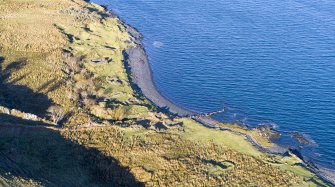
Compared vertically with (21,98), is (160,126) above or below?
above

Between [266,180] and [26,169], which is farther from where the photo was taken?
[266,180]

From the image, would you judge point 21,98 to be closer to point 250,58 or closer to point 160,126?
point 160,126

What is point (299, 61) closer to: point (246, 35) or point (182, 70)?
point (246, 35)

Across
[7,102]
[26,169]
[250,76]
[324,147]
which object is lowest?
[26,169]

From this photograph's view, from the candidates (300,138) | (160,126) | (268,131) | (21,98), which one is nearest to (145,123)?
(160,126)

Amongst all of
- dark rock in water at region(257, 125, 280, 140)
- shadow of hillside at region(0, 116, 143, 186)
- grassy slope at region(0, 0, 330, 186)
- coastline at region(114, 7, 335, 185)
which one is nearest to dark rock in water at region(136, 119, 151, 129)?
grassy slope at region(0, 0, 330, 186)

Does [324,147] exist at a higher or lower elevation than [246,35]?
lower

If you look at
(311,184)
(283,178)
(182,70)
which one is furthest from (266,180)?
(182,70)
